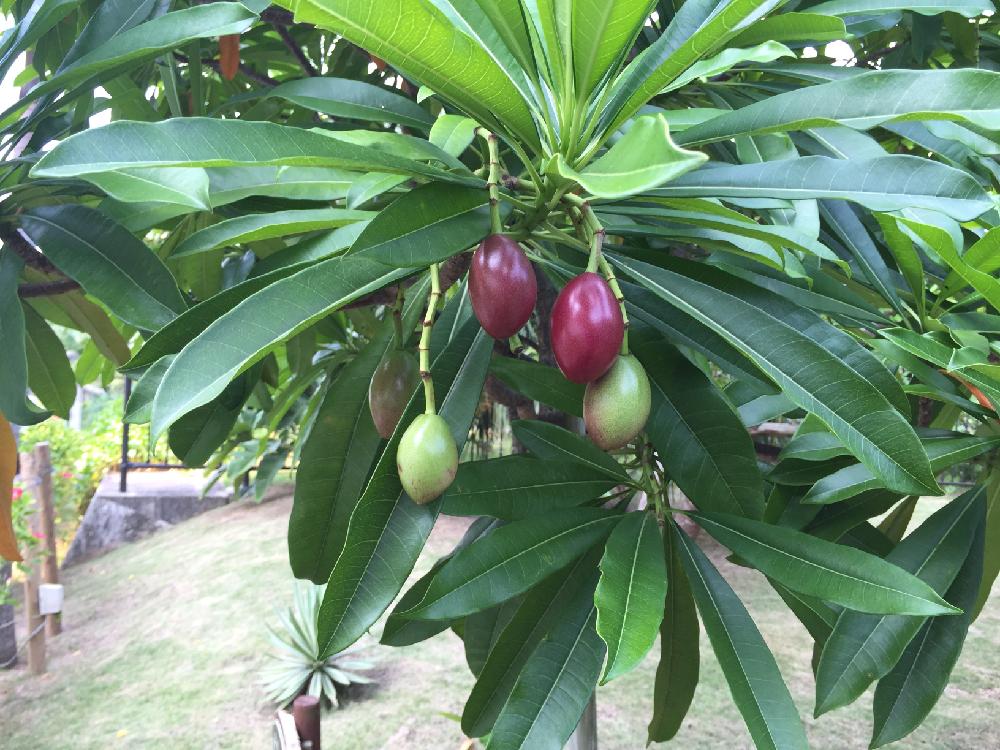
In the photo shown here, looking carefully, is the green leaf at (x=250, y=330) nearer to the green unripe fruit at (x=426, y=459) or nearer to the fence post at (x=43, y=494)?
the green unripe fruit at (x=426, y=459)

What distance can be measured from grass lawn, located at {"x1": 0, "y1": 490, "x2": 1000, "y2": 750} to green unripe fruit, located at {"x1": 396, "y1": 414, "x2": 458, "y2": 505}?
2.69 meters

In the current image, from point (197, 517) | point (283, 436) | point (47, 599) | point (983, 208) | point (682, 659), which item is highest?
point (983, 208)

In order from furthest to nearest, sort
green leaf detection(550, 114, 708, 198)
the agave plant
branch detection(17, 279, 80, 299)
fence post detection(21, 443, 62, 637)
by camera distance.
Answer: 1. fence post detection(21, 443, 62, 637)
2. the agave plant
3. branch detection(17, 279, 80, 299)
4. green leaf detection(550, 114, 708, 198)

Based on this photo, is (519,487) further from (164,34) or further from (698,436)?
(164,34)

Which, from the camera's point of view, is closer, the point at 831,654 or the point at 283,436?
the point at 831,654

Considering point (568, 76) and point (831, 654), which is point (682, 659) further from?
point (568, 76)

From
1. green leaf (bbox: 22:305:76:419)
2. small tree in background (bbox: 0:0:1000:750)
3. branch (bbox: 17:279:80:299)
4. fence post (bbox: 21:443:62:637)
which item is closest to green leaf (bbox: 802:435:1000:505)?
small tree in background (bbox: 0:0:1000:750)

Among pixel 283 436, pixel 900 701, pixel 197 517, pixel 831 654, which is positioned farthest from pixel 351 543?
pixel 197 517

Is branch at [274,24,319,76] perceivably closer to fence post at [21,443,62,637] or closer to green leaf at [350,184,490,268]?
green leaf at [350,184,490,268]

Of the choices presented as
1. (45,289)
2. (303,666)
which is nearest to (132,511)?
(303,666)

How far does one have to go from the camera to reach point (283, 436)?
2.69 m

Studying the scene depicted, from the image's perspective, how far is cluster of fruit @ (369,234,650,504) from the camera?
55cm

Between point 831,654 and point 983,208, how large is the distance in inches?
17.5

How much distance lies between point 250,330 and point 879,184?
1.46 feet
